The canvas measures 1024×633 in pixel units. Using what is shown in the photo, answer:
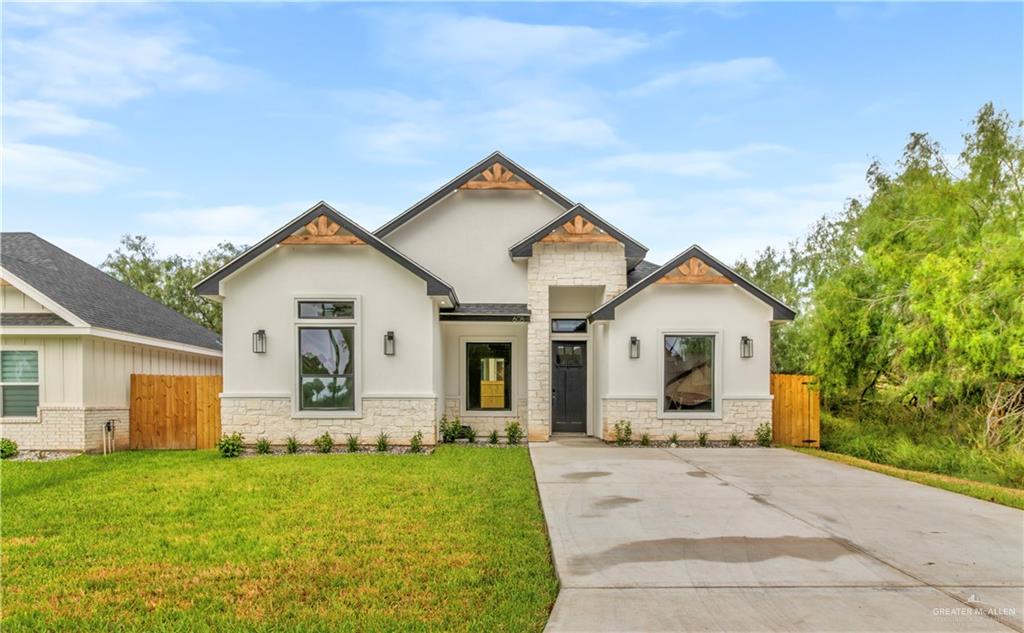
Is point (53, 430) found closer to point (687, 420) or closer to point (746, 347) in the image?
point (687, 420)

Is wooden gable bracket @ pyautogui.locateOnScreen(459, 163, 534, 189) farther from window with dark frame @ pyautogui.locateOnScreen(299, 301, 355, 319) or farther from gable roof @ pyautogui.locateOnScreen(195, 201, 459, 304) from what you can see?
window with dark frame @ pyautogui.locateOnScreen(299, 301, 355, 319)

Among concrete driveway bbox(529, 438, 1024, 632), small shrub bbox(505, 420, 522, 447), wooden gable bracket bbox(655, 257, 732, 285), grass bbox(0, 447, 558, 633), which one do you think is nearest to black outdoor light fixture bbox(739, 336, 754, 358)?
wooden gable bracket bbox(655, 257, 732, 285)

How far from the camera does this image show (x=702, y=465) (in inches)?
412

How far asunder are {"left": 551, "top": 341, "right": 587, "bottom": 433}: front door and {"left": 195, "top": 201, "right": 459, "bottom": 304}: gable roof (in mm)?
3932

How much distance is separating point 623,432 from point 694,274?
150 inches

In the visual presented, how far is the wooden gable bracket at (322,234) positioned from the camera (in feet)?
39.6

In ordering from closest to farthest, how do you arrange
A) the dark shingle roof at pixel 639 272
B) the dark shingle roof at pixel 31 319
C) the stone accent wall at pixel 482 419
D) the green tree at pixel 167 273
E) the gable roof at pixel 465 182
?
the dark shingle roof at pixel 31 319
the stone accent wall at pixel 482 419
the gable roof at pixel 465 182
the dark shingle roof at pixel 639 272
the green tree at pixel 167 273

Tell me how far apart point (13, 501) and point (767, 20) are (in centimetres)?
1537

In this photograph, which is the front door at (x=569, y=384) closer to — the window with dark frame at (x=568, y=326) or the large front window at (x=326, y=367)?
the window with dark frame at (x=568, y=326)

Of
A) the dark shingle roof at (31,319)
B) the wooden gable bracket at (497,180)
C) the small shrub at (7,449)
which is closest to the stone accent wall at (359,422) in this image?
the dark shingle roof at (31,319)

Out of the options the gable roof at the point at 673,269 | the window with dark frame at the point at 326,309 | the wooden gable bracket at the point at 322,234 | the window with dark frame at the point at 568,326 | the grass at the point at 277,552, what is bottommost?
the grass at the point at 277,552

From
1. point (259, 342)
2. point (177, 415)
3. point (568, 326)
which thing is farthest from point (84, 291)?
point (568, 326)

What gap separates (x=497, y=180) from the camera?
1486 cm

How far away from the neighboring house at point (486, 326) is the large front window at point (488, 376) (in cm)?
3
